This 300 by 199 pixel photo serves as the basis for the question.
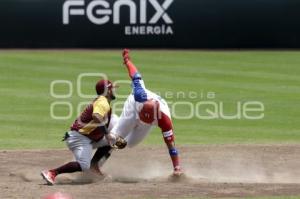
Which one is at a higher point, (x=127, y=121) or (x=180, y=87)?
(x=127, y=121)

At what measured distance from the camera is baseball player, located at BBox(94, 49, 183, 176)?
1050 centimetres

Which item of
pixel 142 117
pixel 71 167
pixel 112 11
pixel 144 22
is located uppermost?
pixel 112 11

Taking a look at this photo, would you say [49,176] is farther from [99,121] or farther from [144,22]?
[144,22]

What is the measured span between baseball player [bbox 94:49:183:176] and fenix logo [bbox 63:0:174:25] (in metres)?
14.8

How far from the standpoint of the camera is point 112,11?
25.7 meters

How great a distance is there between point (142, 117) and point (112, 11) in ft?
50.4

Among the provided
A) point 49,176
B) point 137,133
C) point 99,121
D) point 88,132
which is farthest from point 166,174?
point 49,176

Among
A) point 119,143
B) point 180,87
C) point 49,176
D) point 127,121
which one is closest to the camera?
point 49,176

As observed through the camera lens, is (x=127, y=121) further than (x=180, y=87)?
No

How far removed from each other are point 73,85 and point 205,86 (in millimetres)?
3197

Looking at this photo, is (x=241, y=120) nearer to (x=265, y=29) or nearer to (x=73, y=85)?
(x=73, y=85)

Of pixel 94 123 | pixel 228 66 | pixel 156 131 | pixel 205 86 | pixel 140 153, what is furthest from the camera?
pixel 228 66

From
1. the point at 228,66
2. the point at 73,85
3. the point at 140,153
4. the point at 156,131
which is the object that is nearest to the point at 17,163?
the point at 140,153

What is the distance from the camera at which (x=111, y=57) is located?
24.7 m
